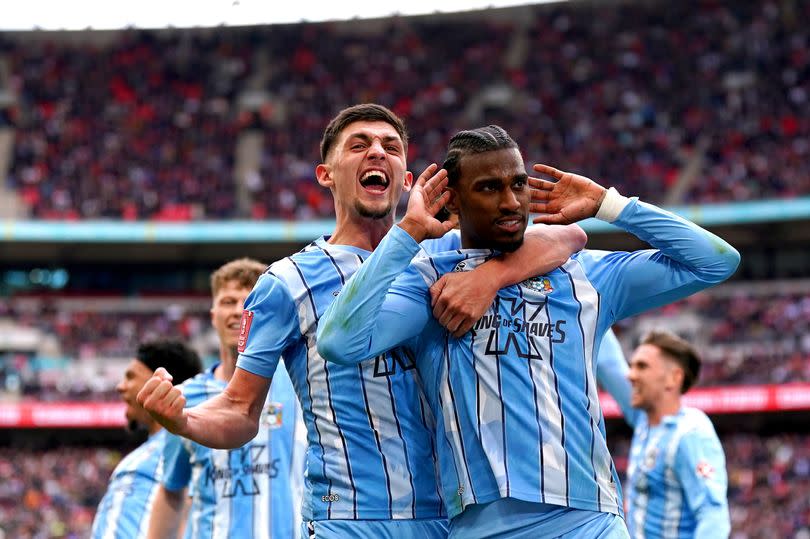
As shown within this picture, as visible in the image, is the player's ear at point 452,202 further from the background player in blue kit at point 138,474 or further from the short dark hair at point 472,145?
the background player in blue kit at point 138,474

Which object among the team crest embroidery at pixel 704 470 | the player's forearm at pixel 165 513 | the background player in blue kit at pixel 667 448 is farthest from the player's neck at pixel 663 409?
the player's forearm at pixel 165 513

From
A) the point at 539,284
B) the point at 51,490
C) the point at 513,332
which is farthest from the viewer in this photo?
the point at 51,490

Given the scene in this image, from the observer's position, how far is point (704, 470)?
262 inches

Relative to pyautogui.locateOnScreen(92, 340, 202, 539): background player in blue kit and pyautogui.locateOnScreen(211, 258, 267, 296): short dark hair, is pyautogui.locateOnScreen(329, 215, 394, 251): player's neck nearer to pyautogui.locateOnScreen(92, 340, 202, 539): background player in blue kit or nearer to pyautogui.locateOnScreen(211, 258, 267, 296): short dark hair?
pyautogui.locateOnScreen(211, 258, 267, 296): short dark hair

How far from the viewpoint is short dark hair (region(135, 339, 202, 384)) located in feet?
22.7

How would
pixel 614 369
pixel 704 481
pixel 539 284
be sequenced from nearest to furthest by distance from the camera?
pixel 539 284, pixel 704 481, pixel 614 369

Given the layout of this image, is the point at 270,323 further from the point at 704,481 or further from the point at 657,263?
the point at 704,481

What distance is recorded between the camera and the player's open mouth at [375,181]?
3.93 metres

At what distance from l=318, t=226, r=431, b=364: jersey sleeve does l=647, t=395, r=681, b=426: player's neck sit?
4.27 meters

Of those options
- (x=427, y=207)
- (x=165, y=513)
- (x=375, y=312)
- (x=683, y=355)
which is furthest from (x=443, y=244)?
(x=683, y=355)

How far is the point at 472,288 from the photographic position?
132 inches

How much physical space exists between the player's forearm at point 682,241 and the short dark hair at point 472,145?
437 millimetres

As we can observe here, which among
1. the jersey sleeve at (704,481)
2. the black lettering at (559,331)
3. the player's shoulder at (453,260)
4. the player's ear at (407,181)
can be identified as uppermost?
the player's ear at (407,181)

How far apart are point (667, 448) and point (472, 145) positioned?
13.3ft
